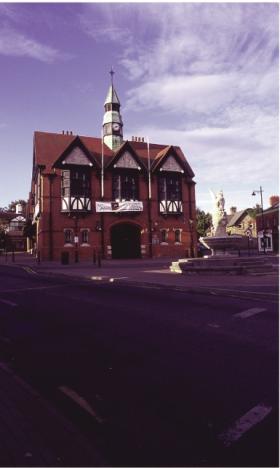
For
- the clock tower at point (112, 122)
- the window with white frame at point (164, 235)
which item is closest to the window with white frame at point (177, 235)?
Answer: the window with white frame at point (164, 235)

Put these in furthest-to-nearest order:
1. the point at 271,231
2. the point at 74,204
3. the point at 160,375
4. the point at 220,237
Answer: the point at 271,231 → the point at 74,204 → the point at 220,237 → the point at 160,375

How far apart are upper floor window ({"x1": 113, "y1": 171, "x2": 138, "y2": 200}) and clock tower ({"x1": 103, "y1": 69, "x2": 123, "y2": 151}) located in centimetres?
529

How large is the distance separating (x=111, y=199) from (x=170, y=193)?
259 inches

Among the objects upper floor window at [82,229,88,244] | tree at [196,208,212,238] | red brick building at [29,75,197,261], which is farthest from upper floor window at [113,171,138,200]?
tree at [196,208,212,238]

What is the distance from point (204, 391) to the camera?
13.0 feet

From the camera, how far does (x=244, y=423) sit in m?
3.27

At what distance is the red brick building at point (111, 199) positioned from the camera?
34344mm

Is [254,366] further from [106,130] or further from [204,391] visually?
[106,130]

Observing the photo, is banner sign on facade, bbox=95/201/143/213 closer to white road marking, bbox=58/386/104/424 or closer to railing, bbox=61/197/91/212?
railing, bbox=61/197/91/212

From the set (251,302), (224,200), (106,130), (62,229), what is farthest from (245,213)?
(251,302)

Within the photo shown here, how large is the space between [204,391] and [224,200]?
17993 millimetres

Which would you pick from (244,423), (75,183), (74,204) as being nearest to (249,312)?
(244,423)

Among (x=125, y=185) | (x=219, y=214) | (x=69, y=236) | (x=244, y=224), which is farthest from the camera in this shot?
(x=244, y=224)

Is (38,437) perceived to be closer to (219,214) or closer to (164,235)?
(219,214)
